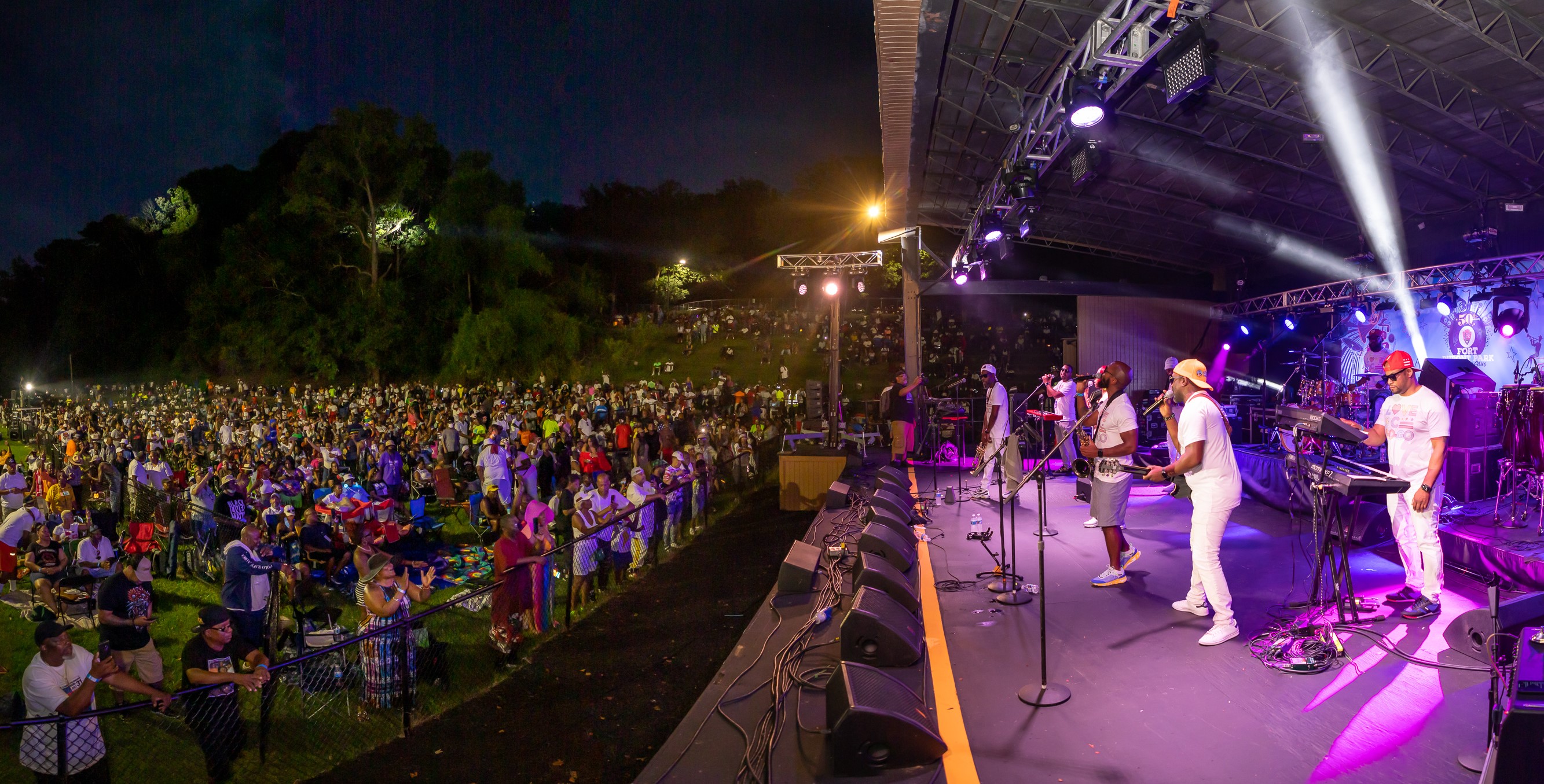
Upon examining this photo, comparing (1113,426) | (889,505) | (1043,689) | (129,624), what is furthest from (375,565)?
(1113,426)

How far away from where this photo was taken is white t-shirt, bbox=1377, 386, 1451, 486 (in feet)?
16.5

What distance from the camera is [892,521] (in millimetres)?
6977

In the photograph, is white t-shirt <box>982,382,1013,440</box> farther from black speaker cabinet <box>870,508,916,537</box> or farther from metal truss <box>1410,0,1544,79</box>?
metal truss <box>1410,0,1544,79</box>

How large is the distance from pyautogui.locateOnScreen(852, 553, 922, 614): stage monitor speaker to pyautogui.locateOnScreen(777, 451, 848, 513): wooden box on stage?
6.43 metres

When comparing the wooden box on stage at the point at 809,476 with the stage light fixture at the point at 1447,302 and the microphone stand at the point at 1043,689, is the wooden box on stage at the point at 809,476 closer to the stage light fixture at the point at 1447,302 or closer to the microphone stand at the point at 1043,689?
the microphone stand at the point at 1043,689

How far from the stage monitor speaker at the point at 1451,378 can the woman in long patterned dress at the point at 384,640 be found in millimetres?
9940

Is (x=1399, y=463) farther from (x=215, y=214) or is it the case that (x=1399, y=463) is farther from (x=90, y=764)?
(x=215, y=214)

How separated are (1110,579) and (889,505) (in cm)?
213

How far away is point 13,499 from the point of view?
11.0 m

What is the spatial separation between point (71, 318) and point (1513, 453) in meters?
61.2

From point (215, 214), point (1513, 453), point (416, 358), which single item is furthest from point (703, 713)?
point (215, 214)

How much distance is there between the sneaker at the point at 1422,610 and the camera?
16.9 feet

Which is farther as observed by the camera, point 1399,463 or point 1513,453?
point 1513,453

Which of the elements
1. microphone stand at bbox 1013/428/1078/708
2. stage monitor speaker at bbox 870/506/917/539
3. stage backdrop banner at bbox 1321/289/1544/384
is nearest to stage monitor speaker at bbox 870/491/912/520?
stage monitor speaker at bbox 870/506/917/539
